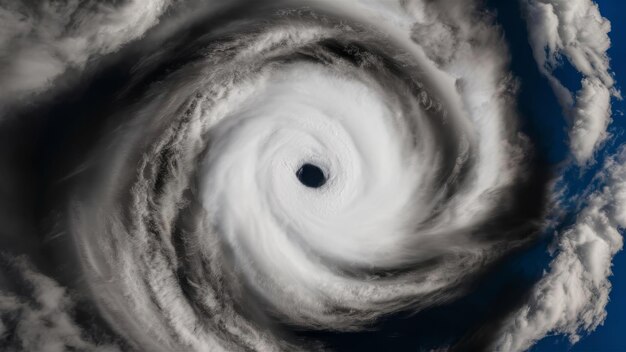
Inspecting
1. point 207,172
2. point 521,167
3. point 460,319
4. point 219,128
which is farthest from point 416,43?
point 460,319

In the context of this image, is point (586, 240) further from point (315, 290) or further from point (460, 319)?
point (315, 290)

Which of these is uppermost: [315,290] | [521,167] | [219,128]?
[219,128]

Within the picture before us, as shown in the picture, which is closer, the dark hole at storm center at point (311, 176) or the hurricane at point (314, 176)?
the hurricane at point (314, 176)

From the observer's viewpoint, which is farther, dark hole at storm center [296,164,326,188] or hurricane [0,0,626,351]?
dark hole at storm center [296,164,326,188]
